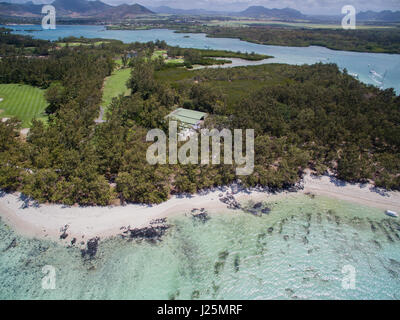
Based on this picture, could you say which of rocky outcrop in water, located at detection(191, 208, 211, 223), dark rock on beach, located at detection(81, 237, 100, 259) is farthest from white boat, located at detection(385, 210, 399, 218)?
dark rock on beach, located at detection(81, 237, 100, 259)

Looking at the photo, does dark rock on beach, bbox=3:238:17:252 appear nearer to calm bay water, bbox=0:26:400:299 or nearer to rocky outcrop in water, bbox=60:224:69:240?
calm bay water, bbox=0:26:400:299

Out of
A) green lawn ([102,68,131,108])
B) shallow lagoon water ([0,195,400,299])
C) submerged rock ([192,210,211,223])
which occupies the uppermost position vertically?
green lawn ([102,68,131,108])

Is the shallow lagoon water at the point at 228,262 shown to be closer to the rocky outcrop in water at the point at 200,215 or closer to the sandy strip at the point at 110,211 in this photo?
the rocky outcrop in water at the point at 200,215

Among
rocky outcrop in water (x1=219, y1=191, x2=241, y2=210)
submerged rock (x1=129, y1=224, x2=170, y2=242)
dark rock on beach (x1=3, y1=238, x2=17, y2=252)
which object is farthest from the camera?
rocky outcrop in water (x1=219, y1=191, x2=241, y2=210)

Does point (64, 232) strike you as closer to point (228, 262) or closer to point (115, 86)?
Result: point (228, 262)

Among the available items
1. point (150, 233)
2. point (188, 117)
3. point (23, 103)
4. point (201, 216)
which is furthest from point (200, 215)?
point (23, 103)

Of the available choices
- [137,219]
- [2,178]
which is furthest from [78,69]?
[137,219]
